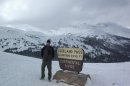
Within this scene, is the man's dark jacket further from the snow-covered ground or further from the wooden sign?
the wooden sign

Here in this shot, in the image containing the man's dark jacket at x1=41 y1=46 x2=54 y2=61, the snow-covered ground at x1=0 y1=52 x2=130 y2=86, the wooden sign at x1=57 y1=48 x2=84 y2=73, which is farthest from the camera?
the wooden sign at x1=57 y1=48 x2=84 y2=73

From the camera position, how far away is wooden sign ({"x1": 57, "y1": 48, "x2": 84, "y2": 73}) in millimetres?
16141

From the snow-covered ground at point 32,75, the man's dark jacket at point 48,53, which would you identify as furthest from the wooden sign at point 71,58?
the man's dark jacket at point 48,53

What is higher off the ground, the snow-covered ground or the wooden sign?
the wooden sign

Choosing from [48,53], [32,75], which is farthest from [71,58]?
[32,75]

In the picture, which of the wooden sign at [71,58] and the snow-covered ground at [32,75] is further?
the wooden sign at [71,58]

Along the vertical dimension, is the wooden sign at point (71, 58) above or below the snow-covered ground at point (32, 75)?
above

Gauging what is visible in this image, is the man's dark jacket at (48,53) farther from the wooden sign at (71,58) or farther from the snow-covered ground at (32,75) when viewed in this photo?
the wooden sign at (71,58)

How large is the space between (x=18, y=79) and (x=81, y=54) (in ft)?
13.9

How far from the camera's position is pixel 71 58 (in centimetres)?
1670

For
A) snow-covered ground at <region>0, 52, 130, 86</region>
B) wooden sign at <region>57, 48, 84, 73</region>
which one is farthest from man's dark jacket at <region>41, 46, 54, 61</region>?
wooden sign at <region>57, 48, 84, 73</region>

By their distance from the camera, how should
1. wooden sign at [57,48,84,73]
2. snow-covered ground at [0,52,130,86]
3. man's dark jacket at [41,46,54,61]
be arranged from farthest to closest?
wooden sign at [57,48,84,73] < man's dark jacket at [41,46,54,61] < snow-covered ground at [0,52,130,86]

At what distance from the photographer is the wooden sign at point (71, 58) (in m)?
16.1

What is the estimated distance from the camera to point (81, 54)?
15992 millimetres
